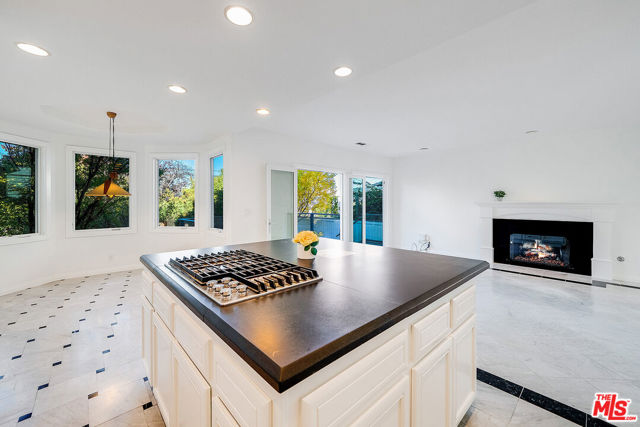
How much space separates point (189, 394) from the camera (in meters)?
1.12

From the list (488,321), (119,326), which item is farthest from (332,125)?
(119,326)

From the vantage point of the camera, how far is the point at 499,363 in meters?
2.18

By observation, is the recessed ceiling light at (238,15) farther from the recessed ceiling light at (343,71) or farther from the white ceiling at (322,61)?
the recessed ceiling light at (343,71)

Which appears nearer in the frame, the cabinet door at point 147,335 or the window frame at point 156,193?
the cabinet door at point 147,335

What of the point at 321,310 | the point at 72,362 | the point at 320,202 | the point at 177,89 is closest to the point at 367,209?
the point at 320,202

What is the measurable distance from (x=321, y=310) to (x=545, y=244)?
19.4 ft

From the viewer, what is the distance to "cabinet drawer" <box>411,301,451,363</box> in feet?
3.58

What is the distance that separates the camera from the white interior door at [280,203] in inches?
179

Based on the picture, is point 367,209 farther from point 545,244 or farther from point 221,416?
point 221,416

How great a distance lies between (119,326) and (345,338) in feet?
10.1

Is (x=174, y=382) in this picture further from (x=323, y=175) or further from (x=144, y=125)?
(x=323, y=175)

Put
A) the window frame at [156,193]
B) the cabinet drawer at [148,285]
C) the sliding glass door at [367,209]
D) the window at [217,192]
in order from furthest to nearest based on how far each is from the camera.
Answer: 1. the sliding glass door at [367,209]
2. the window frame at [156,193]
3. the window at [217,192]
4. the cabinet drawer at [148,285]

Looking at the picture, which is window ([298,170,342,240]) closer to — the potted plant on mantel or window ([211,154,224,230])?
window ([211,154,224,230])

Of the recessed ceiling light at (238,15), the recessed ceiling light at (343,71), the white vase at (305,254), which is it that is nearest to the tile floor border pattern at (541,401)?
the white vase at (305,254)
